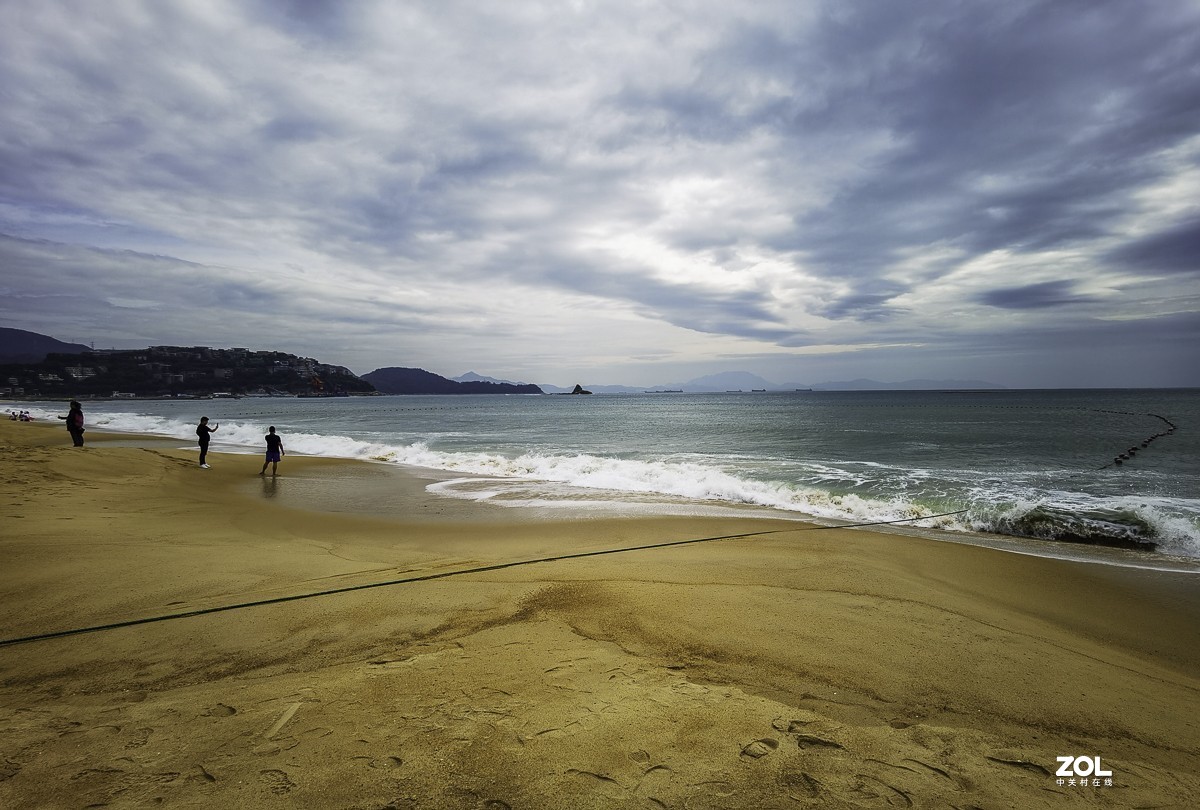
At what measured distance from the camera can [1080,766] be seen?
9.31 ft

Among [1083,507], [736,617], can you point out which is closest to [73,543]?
[736,617]

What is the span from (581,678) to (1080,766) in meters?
2.94

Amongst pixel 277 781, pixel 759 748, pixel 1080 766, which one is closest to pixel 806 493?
pixel 1080 766

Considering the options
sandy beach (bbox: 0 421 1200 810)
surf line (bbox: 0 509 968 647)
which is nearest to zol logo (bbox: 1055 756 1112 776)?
sandy beach (bbox: 0 421 1200 810)

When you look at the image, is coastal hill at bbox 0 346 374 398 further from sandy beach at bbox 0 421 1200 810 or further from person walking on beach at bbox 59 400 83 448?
sandy beach at bbox 0 421 1200 810

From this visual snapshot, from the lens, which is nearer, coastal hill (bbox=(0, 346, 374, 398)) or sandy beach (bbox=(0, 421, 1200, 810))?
sandy beach (bbox=(0, 421, 1200, 810))

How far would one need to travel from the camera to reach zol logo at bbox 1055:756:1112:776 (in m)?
2.77

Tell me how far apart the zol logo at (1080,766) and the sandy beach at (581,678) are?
0.04m

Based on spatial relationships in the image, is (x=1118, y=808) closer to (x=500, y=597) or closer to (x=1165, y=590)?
(x=500, y=597)

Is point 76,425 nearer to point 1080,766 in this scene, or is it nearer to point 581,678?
point 581,678

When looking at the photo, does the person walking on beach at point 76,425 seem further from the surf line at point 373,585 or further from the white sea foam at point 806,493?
the surf line at point 373,585

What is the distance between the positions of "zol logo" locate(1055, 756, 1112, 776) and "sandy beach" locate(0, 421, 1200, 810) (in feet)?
0.12

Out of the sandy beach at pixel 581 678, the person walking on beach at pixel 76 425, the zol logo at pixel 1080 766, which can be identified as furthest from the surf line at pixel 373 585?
the person walking on beach at pixel 76 425

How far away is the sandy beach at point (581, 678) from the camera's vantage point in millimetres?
2432
